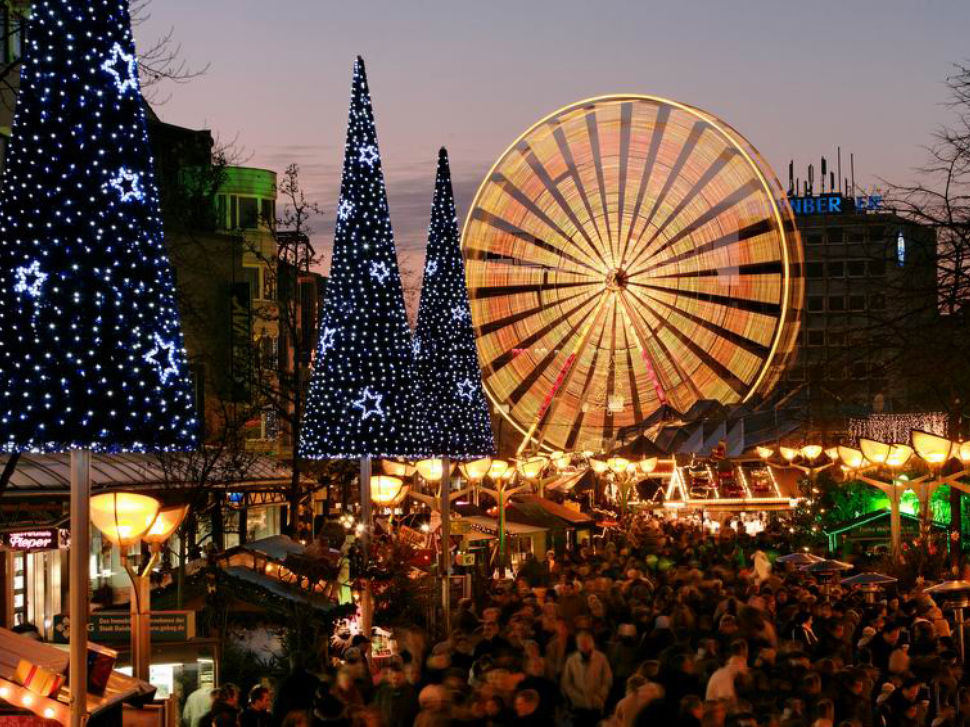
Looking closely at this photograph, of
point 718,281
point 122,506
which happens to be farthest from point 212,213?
point 122,506

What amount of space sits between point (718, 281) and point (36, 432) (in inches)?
1498

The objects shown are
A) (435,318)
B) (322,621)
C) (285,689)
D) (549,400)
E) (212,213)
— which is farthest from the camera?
(549,400)

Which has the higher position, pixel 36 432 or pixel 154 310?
pixel 154 310

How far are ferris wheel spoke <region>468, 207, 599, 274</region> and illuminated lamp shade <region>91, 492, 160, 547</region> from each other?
113 feet

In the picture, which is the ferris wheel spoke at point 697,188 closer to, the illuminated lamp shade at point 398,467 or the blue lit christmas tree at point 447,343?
the illuminated lamp shade at point 398,467

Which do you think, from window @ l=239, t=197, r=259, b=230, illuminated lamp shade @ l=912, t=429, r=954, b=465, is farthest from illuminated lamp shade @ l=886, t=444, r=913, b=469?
window @ l=239, t=197, r=259, b=230

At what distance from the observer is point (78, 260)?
437 inches

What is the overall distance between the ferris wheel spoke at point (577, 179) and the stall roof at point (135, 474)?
584 inches

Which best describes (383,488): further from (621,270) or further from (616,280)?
(621,270)

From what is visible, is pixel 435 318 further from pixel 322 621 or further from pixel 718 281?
pixel 718 281

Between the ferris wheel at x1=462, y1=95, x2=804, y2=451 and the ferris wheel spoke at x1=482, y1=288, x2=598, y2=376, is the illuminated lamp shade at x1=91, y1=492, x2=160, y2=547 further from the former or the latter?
the ferris wheel spoke at x1=482, y1=288, x2=598, y2=376

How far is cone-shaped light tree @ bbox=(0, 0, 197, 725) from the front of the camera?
11016mm

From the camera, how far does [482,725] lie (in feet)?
37.1

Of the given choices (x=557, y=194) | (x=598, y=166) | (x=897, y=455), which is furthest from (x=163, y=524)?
(x=557, y=194)
